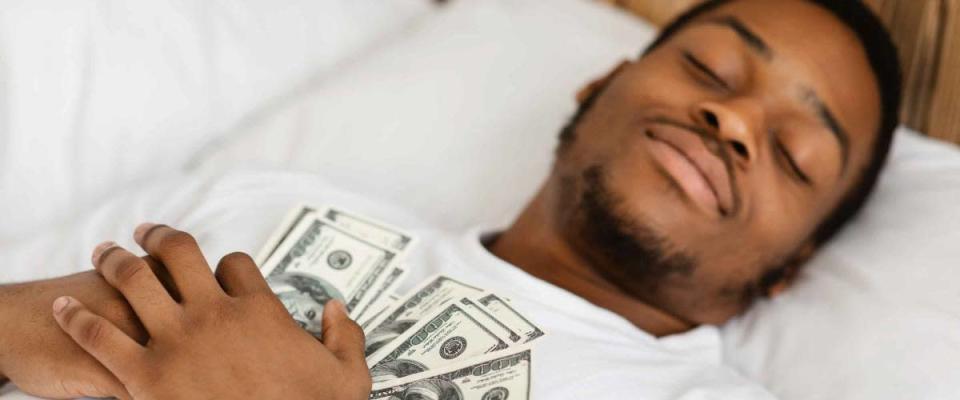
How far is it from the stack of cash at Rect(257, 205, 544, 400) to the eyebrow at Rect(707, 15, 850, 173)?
0.65 m

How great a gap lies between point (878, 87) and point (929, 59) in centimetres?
20

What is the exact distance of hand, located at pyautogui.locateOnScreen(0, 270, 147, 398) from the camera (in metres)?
1.10

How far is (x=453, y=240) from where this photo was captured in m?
1.59

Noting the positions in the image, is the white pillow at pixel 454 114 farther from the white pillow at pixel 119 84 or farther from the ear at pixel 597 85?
the ear at pixel 597 85

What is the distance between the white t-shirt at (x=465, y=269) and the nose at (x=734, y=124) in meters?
0.34

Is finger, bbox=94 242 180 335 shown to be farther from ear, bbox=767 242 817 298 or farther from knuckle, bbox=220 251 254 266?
ear, bbox=767 242 817 298

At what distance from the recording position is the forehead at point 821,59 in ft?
4.98

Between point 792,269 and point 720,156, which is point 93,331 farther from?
point 792,269

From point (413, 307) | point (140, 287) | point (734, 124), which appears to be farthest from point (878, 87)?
point (140, 287)

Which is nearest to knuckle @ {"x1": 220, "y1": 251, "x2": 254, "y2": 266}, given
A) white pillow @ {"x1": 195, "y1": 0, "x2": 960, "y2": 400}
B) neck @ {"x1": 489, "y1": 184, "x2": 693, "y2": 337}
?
neck @ {"x1": 489, "y1": 184, "x2": 693, "y2": 337}

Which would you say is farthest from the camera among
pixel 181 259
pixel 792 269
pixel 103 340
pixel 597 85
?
pixel 597 85

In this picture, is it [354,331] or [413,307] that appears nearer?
[354,331]

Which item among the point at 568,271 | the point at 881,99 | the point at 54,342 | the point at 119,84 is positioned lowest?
the point at 568,271

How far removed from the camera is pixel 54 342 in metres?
1.14
